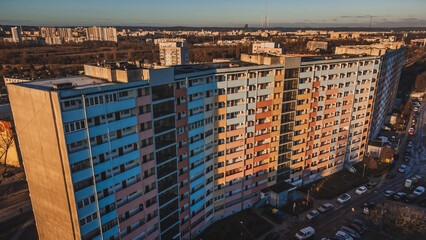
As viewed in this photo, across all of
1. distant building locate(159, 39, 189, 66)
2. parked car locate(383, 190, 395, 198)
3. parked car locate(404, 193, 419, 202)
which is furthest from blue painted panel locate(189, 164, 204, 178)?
distant building locate(159, 39, 189, 66)

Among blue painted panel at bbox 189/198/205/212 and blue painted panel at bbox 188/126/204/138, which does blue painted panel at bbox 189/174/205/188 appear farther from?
blue painted panel at bbox 188/126/204/138

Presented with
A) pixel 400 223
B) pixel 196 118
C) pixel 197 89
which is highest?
pixel 197 89

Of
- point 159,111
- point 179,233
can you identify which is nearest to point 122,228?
point 179,233

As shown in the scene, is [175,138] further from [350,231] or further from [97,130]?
[350,231]

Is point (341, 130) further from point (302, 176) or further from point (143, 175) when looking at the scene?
point (143, 175)

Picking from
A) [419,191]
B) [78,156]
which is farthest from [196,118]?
[419,191]

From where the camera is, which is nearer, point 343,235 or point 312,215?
point 343,235
